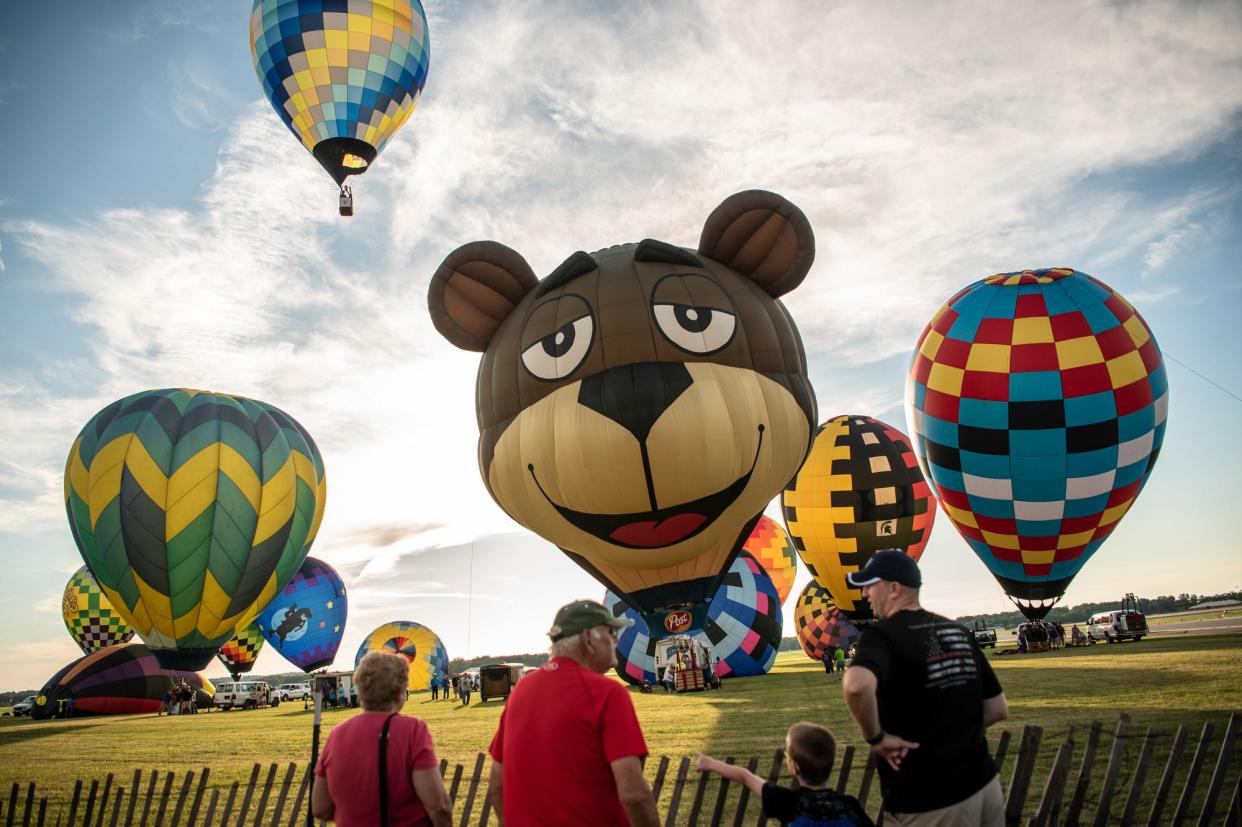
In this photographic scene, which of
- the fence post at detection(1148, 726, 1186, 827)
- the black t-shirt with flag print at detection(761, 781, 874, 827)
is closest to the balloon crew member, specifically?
the black t-shirt with flag print at detection(761, 781, 874, 827)

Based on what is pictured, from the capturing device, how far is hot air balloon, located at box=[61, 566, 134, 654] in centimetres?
3706

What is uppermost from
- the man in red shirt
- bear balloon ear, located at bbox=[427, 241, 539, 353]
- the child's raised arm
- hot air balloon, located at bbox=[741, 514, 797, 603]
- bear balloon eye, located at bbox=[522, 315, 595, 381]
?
bear balloon ear, located at bbox=[427, 241, 539, 353]

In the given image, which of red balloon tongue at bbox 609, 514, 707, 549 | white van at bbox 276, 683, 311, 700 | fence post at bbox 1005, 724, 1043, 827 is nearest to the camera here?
fence post at bbox 1005, 724, 1043, 827

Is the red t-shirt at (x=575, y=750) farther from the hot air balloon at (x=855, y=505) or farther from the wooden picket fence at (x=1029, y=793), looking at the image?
the hot air balloon at (x=855, y=505)

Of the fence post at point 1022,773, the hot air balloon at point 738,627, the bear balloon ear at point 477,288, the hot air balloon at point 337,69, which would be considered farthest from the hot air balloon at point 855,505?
the fence post at point 1022,773

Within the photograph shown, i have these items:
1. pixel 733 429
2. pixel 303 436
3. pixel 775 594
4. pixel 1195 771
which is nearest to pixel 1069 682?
pixel 733 429

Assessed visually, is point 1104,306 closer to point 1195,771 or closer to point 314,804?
point 1195,771

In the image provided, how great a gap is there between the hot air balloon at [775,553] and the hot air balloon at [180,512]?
525 inches

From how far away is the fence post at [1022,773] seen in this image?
11.3 feet

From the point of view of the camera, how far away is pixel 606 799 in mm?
2469

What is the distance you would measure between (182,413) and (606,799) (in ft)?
55.1

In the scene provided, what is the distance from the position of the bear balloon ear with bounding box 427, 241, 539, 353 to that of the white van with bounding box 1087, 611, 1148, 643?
64.4 ft

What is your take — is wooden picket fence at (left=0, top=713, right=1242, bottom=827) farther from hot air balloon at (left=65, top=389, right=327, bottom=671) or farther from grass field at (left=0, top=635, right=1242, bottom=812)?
hot air balloon at (left=65, top=389, right=327, bottom=671)

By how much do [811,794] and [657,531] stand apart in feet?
19.8
